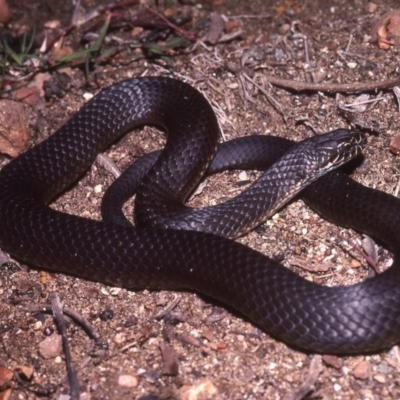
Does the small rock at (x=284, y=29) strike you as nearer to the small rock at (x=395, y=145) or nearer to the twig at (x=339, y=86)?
the twig at (x=339, y=86)

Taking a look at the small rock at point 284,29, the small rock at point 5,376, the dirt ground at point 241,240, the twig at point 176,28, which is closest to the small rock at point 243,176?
the dirt ground at point 241,240

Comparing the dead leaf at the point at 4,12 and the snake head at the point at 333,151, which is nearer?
the snake head at the point at 333,151

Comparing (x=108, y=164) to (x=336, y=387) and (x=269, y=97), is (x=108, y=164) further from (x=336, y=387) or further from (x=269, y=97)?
(x=336, y=387)

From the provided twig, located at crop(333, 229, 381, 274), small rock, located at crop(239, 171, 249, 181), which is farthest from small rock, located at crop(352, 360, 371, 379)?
small rock, located at crop(239, 171, 249, 181)

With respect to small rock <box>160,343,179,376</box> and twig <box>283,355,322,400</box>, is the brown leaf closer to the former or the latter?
small rock <box>160,343,179,376</box>

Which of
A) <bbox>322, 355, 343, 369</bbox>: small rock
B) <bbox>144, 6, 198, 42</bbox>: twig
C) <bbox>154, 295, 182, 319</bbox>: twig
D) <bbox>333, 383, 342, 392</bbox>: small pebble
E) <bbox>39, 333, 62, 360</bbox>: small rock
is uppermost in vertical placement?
<bbox>144, 6, 198, 42</bbox>: twig

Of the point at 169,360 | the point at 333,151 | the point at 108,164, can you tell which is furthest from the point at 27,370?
the point at 333,151

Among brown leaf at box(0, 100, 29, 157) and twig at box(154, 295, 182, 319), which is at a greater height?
brown leaf at box(0, 100, 29, 157)
